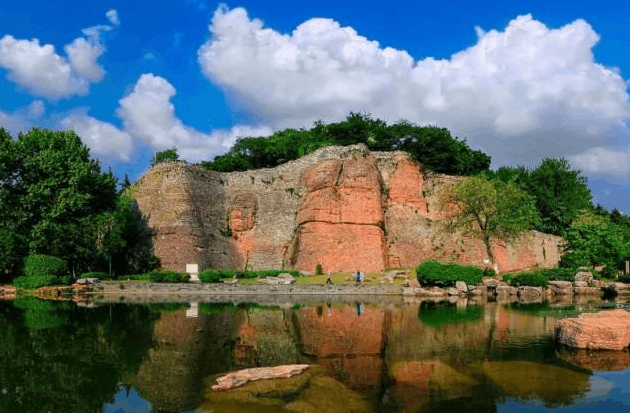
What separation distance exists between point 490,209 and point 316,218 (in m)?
15.6

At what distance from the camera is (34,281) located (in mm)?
37219

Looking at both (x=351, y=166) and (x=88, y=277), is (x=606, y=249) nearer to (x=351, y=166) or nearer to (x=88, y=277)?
(x=351, y=166)

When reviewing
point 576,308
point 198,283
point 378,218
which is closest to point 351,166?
point 378,218

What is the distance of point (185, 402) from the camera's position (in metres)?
11.0

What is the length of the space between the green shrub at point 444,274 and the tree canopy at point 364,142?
22275mm

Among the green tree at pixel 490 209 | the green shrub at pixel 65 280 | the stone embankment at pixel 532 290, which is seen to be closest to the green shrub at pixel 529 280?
the stone embankment at pixel 532 290

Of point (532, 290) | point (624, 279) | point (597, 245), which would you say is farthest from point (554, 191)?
point (532, 290)

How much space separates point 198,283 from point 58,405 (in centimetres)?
2707

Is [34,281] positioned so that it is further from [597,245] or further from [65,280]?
[597,245]

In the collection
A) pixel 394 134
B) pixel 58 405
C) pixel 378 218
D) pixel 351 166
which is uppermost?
pixel 394 134

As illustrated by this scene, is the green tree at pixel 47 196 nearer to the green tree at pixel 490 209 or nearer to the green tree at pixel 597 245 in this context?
the green tree at pixel 490 209

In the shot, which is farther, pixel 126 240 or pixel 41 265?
pixel 126 240

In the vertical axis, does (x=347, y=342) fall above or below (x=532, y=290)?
below

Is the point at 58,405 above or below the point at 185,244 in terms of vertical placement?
below
